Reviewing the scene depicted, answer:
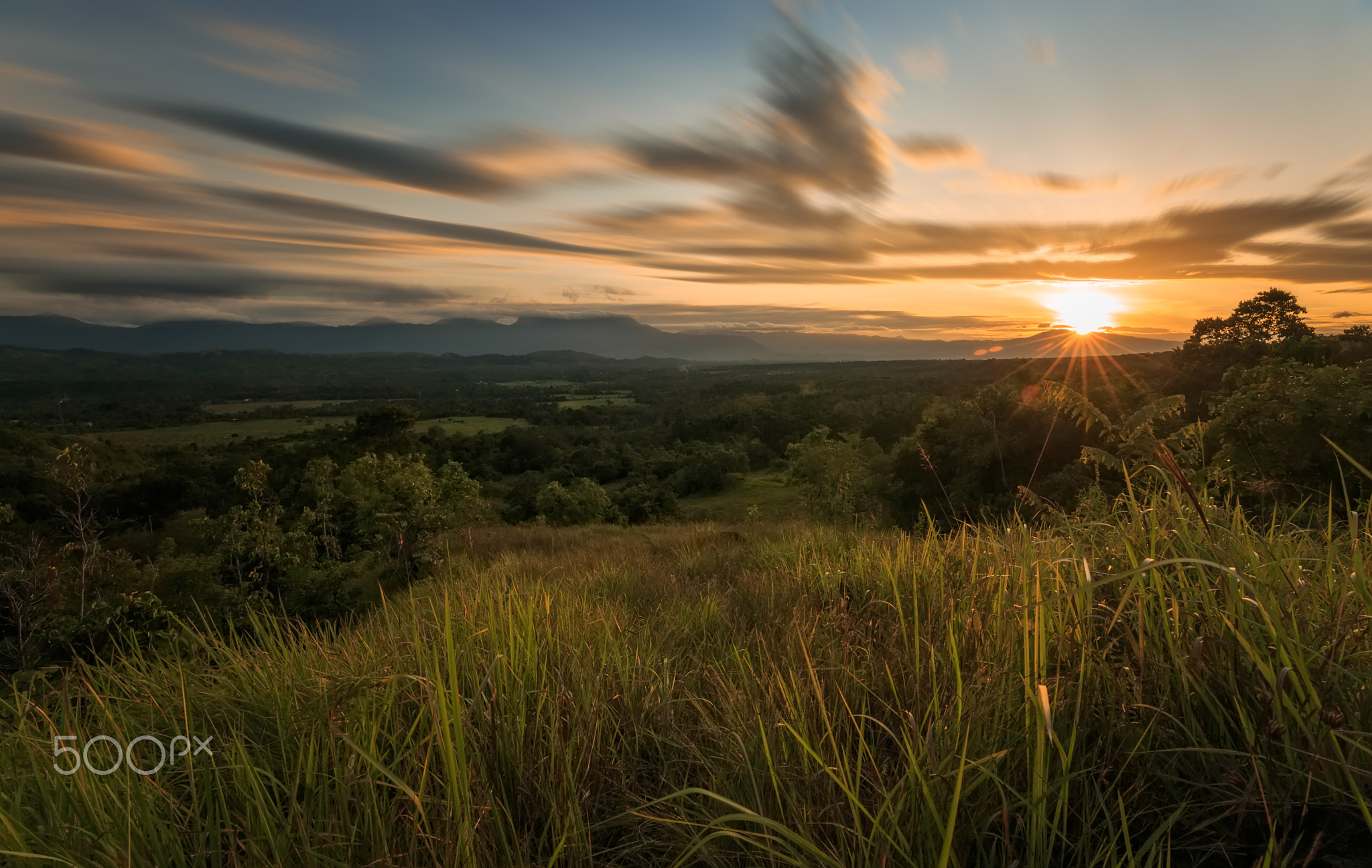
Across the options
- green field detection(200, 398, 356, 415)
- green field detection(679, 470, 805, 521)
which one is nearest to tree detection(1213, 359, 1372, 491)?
green field detection(679, 470, 805, 521)

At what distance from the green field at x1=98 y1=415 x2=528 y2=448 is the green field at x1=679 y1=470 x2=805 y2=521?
4326cm

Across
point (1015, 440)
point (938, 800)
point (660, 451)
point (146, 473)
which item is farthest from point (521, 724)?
point (660, 451)

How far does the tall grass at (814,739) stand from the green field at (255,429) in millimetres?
88225

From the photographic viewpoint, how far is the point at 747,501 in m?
64.6

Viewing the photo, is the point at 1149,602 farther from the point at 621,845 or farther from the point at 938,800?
the point at 621,845

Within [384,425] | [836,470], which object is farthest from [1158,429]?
[384,425]

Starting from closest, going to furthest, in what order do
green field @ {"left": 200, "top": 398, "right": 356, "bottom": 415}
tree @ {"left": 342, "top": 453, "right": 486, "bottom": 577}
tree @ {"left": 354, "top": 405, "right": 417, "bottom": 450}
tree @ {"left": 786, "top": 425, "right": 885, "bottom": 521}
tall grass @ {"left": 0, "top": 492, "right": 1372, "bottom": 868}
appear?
tall grass @ {"left": 0, "top": 492, "right": 1372, "bottom": 868} < tree @ {"left": 342, "top": 453, "right": 486, "bottom": 577} < tree @ {"left": 786, "top": 425, "right": 885, "bottom": 521} < tree @ {"left": 354, "top": 405, "right": 417, "bottom": 450} < green field @ {"left": 200, "top": 398, "right": 356, "bottom": 415}

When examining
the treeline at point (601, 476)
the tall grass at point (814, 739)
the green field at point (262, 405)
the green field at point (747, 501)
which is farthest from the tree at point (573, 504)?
the green field at point (262, 405)

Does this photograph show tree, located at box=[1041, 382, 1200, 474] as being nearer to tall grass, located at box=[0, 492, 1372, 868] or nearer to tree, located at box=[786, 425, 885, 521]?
tall grass, located at box=[0, 492, 1372, 868]

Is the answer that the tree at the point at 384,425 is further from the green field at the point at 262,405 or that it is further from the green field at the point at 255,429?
the green field at the point at 262,405

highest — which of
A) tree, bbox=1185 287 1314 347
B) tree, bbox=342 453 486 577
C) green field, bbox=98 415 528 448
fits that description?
tree, bbox=1185 287 1314 347

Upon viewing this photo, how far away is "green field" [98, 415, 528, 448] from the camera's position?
89.7 m

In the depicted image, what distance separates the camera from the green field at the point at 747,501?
183 feet

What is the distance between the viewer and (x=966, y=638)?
2.30 m
